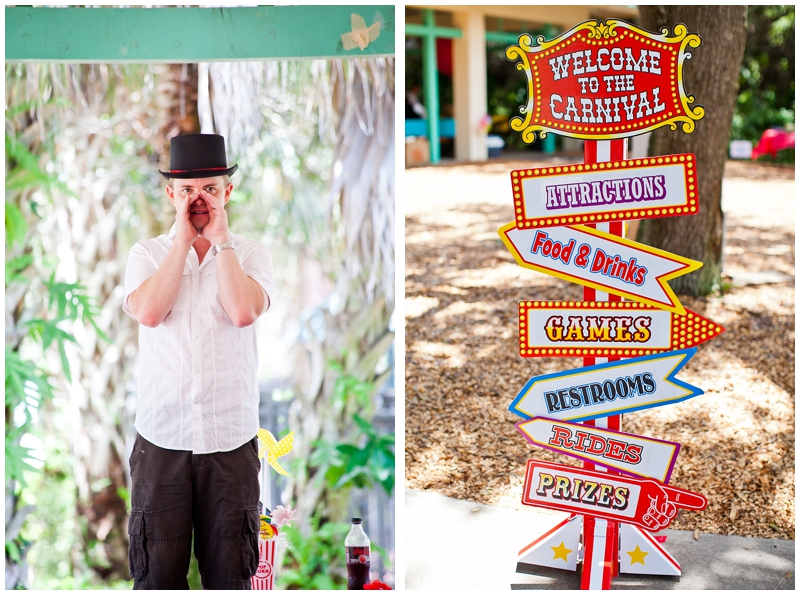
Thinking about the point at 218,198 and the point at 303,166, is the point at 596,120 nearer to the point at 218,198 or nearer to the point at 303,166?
the point at 218,198

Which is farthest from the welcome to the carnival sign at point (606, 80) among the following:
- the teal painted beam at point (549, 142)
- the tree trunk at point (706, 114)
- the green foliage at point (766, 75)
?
the green foliage at point (766, 75)

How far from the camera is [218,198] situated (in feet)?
9.17

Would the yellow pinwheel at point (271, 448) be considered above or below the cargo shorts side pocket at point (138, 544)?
above

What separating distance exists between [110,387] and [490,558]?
7.44 ft

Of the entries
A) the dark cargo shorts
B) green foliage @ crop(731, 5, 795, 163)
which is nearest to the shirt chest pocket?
the dark cargo shorts

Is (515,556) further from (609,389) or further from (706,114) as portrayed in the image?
(706,114)

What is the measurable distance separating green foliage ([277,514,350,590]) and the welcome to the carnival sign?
86.7 inches

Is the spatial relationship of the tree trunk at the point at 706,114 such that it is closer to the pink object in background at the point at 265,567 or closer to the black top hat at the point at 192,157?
the black top hat at the point at 192,157

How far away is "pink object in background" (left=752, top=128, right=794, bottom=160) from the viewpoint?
13.6 metres

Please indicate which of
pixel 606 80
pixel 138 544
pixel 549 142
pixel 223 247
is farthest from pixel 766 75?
pixel 138 544

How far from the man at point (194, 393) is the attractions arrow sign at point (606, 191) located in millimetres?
984

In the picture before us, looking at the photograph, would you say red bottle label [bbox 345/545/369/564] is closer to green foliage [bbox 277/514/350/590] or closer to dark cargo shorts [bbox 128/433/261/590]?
dark cargo shorts [bbox 128/433/261/590]

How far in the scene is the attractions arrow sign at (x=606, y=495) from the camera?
110 inches

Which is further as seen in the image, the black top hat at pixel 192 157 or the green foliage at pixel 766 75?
the green foliage at pixel 766 75
